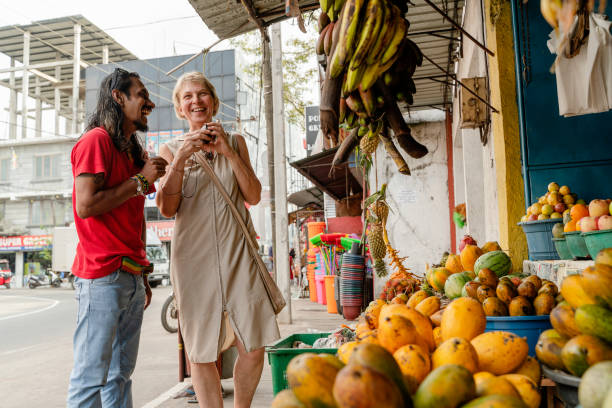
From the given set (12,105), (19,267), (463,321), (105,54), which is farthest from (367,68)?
(12,105)

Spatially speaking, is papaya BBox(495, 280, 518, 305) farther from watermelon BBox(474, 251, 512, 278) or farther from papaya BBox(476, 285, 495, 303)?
watermelon BBox(474, 251, 512, 278)

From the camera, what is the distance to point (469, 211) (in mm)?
7359

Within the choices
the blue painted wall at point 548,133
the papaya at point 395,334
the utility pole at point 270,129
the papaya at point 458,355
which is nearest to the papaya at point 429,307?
the papaya at point 395,334

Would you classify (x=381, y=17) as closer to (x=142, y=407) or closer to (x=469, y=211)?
(x=142, y=407)

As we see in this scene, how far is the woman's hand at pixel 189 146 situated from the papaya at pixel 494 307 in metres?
1.75

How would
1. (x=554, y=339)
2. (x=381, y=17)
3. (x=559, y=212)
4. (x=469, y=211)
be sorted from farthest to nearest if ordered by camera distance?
(x=469, y=211)
(x=559, y=212)
(x=381, y=17)
(x=554, y=339)

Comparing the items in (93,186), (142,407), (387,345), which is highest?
(93,186)

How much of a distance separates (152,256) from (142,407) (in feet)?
77.3

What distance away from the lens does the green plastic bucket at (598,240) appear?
2236 mm

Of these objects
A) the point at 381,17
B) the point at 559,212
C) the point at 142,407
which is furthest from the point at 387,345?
the point at 142,407

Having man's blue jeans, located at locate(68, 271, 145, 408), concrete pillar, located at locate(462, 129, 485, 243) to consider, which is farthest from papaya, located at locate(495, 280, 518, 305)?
concrete pillar, located at locate(462, 129, 485, 243)

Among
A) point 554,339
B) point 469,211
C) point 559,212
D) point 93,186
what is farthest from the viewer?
point 469,211

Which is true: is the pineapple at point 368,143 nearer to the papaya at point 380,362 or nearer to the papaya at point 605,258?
the papaya at point 605,258

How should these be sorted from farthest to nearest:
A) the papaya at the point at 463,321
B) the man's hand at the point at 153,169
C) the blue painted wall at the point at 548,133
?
the blue painted wall at the point at 548,133
the man's hand at the point at 153,169
the papaya at the point at 463,321
